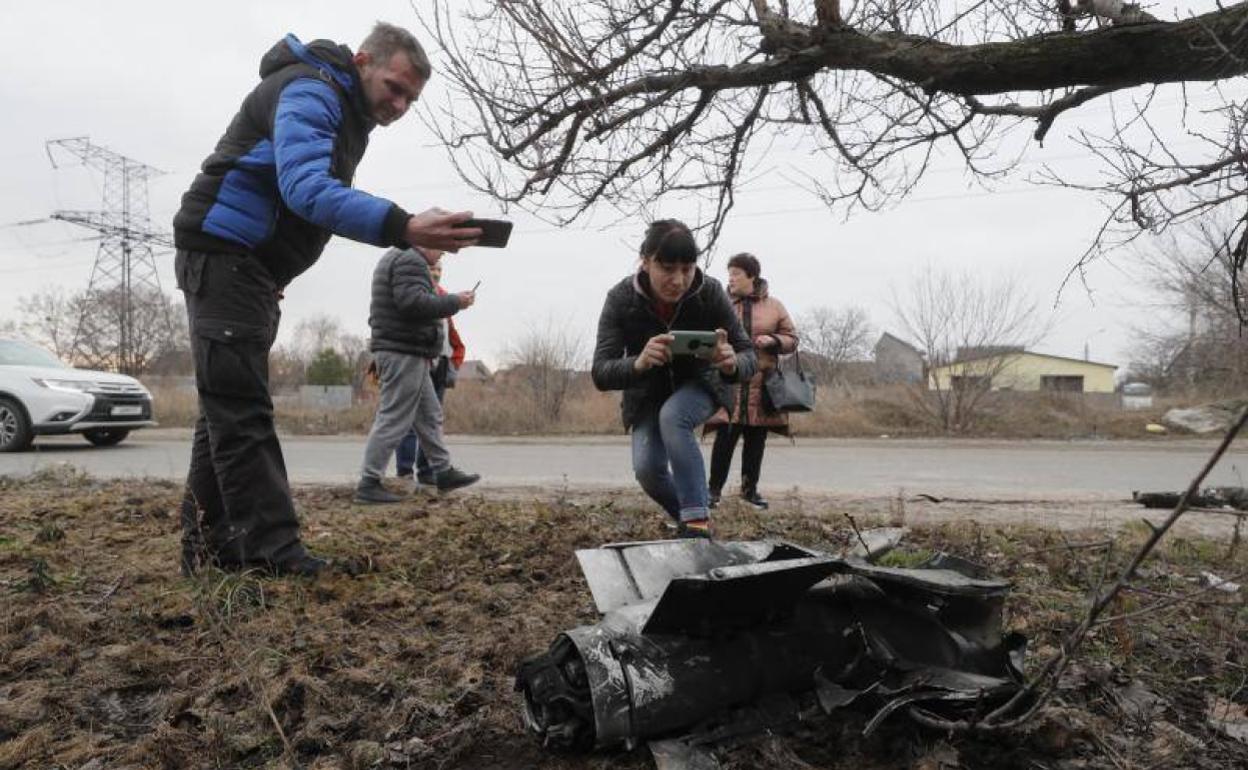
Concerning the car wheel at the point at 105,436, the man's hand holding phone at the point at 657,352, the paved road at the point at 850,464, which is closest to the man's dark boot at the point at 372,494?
the paved road at the point at 850,464

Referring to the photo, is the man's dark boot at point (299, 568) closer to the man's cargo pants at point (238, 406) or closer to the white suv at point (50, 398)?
the man's cargo pants at point (238, 406)

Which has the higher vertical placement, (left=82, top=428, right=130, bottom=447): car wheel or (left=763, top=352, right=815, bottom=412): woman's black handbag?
(left=763, top=352, right=815, bottom=412): woman's black handbag

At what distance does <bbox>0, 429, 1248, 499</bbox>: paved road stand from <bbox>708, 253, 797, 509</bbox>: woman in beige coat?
1.56 m

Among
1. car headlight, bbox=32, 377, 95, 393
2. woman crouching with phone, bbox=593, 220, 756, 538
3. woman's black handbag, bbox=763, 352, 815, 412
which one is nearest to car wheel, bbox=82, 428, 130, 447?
car headlight, bbox=32, 377, 95, 393

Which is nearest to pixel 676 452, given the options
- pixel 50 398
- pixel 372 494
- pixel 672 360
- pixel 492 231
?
pixel 672 360

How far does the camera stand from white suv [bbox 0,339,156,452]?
10086mm

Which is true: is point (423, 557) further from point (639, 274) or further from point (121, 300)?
point (121, 300)

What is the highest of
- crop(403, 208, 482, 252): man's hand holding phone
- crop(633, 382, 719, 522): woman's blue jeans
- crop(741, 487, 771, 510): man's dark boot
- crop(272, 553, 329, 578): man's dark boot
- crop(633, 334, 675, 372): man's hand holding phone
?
crop(403, 208, 482, 252): man's hand holding phone

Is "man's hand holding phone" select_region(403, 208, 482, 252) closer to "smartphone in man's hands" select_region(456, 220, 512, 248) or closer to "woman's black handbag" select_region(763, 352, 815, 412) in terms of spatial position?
"smartphone in man's hands" select_region(456, 220, 512, 248)

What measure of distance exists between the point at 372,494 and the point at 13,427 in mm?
7890

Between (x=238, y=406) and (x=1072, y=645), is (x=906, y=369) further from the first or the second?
(x=1072, y=645)

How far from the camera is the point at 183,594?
2.75 meters

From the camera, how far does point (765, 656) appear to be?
182 centimetres

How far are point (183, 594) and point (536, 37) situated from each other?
2.94 metres
